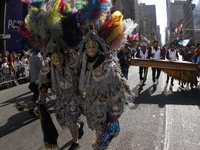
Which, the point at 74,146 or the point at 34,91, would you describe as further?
the point at 34,91

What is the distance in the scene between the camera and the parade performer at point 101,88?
276cm

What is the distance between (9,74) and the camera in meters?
10.3

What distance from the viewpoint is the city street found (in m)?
3.54

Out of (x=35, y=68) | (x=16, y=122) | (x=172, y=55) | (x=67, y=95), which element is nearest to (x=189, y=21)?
(x=172, y=55)

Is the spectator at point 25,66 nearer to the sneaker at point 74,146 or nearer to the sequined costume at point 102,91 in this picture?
the sneaker at point 74,146

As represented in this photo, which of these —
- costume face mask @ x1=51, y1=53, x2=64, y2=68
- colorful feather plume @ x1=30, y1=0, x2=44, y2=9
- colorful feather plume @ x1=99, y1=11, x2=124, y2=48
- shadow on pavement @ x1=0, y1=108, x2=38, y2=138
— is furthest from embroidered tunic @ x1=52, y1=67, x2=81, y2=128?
shadow on pavement @ x1=0, y1=108, x2=38, y2=138

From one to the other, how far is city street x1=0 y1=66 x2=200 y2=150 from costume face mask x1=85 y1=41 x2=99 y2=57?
1616 millimetres

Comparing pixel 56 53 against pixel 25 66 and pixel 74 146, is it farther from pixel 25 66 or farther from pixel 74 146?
pixel 25 66

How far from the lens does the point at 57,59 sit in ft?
9.99

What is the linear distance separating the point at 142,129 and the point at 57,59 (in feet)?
7.36

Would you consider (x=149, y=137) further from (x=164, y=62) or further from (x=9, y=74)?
(x=9, y=74)

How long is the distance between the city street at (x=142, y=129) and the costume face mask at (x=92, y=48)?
1616 millimetres

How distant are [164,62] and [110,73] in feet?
17.6

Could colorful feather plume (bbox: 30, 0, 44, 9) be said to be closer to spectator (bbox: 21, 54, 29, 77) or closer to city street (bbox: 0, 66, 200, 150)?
city street (bbox: 0, 66, 200, 150)
